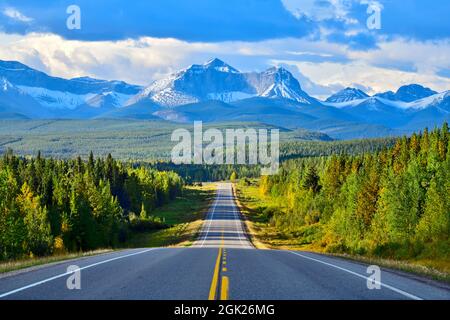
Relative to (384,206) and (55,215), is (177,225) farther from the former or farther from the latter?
(384,206)

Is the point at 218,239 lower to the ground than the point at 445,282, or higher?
lower

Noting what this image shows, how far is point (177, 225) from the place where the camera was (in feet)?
356

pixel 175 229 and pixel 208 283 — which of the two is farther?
pixel 175 229

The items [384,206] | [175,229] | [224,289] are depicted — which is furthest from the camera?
[175,229]

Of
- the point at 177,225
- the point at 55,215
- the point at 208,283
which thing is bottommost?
the point at 177,225

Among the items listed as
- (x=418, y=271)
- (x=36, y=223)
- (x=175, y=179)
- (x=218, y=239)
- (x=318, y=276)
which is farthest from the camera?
(x=175, y=179)

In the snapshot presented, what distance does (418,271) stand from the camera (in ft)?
80.9

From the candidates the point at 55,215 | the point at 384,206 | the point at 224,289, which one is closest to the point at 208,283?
the point at 224,289

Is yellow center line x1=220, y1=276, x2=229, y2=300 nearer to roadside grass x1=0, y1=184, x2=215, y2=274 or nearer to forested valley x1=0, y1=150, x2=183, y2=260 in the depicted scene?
roadside grass x1=0, y1=184, x2=215, y2=274

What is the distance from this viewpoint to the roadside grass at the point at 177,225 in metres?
82.3

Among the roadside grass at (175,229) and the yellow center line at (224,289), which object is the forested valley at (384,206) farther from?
the yellow center line at (224,289)
